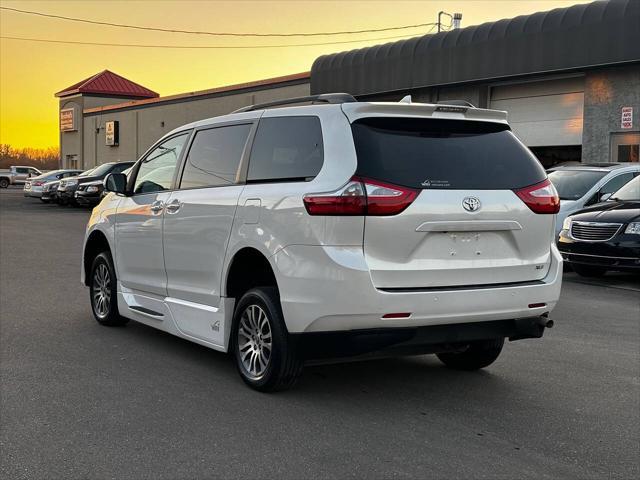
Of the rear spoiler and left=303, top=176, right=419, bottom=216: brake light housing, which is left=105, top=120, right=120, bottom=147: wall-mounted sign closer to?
the rear spoiler

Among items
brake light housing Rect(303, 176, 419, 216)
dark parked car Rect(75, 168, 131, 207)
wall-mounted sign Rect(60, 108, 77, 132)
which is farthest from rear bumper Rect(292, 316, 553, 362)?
wall-mounted sign Rect(60, 108, 77, 132)

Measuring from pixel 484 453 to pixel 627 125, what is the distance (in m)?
19.3

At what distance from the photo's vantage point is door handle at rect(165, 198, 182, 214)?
6.21 metres

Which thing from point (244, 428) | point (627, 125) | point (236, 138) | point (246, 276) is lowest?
point (244, 428)

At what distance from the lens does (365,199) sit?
4.61 meters

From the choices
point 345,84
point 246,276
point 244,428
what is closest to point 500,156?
point 246,276

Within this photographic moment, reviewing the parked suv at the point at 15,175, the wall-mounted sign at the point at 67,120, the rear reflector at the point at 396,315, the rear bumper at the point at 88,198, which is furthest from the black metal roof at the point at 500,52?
the parked suv at the point at 15,175

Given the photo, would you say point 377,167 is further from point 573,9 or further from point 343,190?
point 573,9

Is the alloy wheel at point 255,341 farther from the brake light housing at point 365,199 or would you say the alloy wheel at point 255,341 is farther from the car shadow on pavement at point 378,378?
the brake light housing at point 365,199

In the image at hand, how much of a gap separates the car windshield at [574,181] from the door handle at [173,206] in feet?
29.9

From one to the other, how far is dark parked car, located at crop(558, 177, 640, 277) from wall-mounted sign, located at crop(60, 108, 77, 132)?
53.7m

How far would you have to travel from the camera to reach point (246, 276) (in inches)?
219

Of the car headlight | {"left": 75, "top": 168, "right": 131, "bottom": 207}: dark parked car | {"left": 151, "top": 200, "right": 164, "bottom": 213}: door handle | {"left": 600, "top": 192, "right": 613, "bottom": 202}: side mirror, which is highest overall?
{"left": 600, "top": 192, "right": 613, "bottom": 202}: side mirror

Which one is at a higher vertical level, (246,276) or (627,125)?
(627,125)
